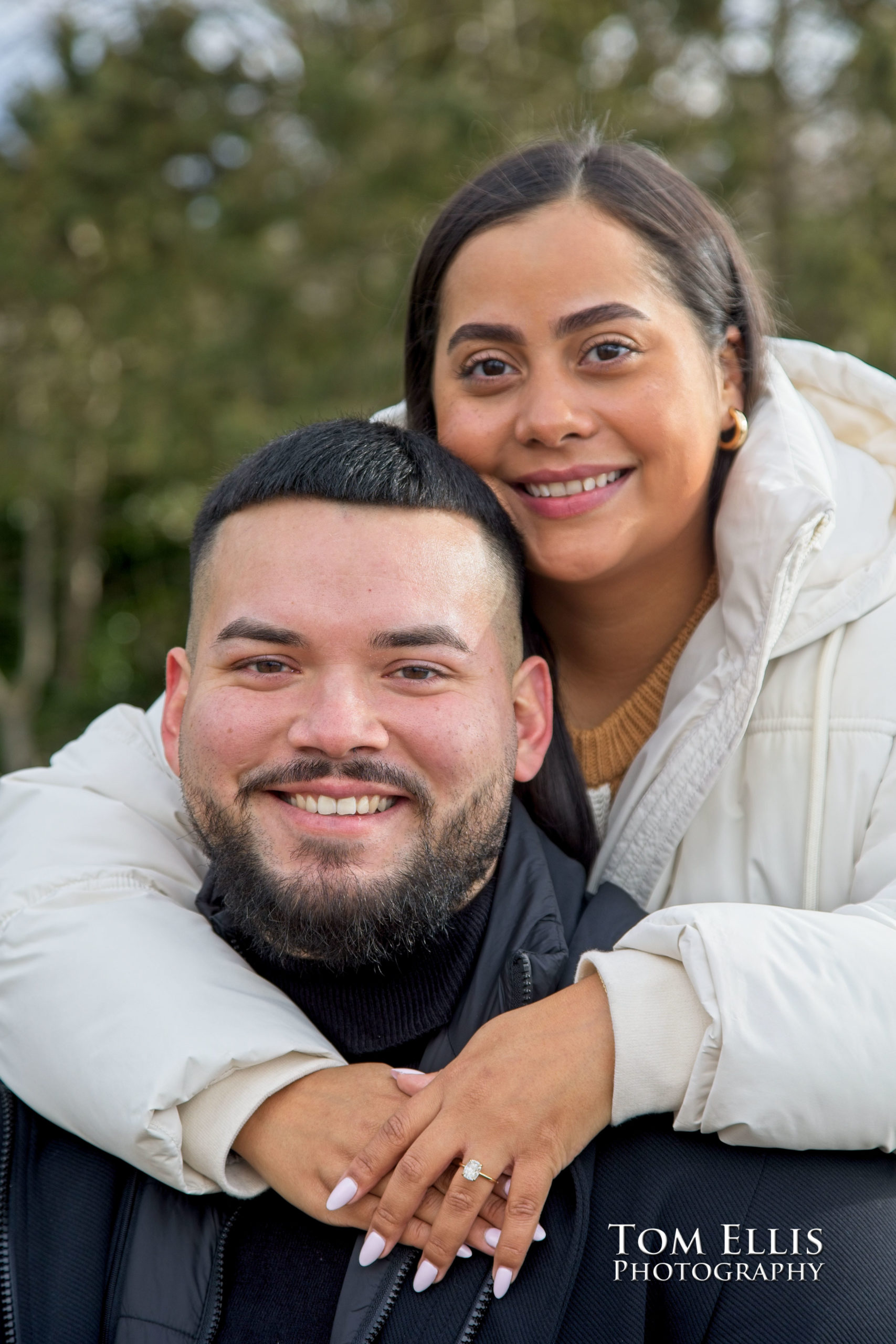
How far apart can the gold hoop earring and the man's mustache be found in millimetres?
1178

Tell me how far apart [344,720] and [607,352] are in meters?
1.00

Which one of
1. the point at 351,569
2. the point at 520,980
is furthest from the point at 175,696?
the point at 520,980

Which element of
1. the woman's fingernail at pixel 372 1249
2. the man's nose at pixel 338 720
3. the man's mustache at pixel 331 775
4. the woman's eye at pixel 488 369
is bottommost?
the woman's fingernail at pixel 372 1249

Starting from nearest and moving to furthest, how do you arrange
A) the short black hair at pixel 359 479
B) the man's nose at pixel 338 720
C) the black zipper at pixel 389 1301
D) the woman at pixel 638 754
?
the black zipper at pixel 389 1301 < the woman at pixel 638 754 < the man's nose at pixel 338 720 < the short black hair at pixel 359 479

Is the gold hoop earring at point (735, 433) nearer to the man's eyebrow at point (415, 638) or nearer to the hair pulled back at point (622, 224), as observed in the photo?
the hair pulled back at point (622, 224)

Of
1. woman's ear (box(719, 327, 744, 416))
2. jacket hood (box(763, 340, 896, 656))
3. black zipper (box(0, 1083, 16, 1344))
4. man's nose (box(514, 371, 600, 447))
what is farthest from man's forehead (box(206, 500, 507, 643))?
woman's ear (box(719, 327, 744, 416))

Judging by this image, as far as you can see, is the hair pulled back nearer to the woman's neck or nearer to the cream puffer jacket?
the cream puffer jacket

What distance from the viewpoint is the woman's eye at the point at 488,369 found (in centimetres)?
253

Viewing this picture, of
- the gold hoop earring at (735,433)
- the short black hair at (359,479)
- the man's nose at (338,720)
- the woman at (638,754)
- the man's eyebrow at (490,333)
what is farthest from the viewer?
the gold hoop earring at (735,433)

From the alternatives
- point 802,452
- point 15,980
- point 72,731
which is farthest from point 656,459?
point 72,731

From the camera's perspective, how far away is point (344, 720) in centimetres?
183

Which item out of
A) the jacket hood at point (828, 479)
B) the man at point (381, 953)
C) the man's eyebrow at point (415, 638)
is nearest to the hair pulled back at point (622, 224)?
the jacket hood at point (828, 479)

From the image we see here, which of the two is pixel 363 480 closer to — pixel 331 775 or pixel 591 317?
pixel 331 775

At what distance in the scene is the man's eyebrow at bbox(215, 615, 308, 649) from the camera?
1896mm
